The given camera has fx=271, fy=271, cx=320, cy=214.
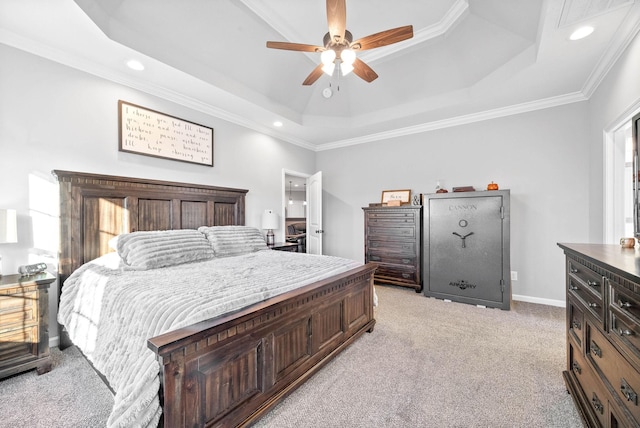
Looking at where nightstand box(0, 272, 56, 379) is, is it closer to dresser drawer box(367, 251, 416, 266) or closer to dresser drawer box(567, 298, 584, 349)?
dresser drawer box(567, 298, 584, 349)

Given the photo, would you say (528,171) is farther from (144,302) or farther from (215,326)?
(144,302)

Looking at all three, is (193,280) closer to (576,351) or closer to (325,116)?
(576,351)

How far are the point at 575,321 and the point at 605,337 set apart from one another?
21.2 inches

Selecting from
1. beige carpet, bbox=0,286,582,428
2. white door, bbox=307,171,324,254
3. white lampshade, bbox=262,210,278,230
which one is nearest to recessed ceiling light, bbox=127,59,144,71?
white lampshade, bbox=262,210,278,230

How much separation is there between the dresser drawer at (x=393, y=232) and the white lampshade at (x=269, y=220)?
158 cm

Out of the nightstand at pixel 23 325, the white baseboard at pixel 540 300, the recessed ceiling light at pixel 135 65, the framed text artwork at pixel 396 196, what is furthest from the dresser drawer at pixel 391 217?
the nightstand at pixel 23 325

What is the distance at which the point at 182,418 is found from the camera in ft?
3.89

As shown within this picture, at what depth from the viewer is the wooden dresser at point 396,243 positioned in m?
4.18

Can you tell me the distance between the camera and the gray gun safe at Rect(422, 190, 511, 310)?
342cm

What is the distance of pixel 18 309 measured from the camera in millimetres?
→ 1949

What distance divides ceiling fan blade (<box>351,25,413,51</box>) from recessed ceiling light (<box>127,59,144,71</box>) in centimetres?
215

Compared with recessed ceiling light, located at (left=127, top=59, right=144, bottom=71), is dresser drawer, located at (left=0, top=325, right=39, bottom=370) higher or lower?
lower

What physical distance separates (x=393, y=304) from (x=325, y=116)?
3142mm

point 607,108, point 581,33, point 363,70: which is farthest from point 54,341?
point 607,108
